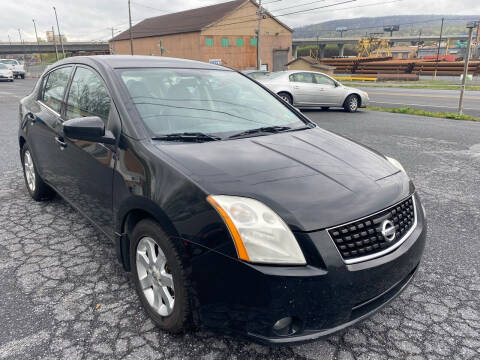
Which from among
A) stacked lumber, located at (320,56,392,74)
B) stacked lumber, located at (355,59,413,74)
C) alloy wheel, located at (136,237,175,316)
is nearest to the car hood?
alloy wheel, located at (136,237,175,316)

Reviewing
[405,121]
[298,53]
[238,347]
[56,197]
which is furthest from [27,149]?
[298,53]

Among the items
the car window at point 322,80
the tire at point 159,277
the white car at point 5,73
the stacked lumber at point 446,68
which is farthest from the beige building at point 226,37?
the tire at point 159,277

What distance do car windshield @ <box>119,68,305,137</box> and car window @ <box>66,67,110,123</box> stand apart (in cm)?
21

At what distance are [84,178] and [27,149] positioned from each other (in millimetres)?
1843

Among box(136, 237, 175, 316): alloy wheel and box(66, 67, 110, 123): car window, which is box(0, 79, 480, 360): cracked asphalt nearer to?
box(136, 237, 175, 316): alloy wheel

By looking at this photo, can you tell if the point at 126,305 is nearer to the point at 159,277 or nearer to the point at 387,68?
the point at 159,277

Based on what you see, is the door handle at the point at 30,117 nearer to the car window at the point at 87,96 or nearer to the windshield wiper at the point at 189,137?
the car window at the point at 87,96

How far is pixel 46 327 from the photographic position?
2.30 m

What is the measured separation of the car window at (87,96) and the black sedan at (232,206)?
0.02m

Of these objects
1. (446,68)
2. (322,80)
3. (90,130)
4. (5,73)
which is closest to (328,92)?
(322,80)

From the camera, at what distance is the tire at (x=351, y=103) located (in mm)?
13266

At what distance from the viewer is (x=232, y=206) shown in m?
1.79

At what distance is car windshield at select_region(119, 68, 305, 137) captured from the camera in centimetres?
259

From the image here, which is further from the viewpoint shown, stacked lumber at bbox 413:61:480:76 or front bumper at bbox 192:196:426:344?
stacked lumber at bbox 413:61:480:76
